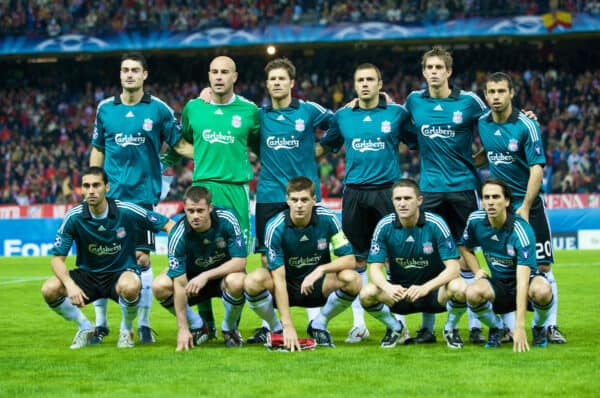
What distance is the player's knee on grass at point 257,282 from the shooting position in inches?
287

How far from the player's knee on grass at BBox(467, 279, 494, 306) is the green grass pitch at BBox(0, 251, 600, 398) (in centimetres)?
35

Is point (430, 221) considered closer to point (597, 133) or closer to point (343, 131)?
point (343, 131)

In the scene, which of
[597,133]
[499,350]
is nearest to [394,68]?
[597,133]

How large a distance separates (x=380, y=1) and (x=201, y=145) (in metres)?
20.8

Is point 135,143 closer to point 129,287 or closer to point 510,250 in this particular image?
point 129,287

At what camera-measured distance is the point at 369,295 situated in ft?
23.9

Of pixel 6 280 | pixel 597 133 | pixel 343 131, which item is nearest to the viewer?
pixel 343 131

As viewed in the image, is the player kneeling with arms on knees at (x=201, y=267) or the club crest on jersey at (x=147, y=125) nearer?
the player kneeling with arms on knees at (x=201, y=267)

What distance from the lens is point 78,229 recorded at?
7758 mm

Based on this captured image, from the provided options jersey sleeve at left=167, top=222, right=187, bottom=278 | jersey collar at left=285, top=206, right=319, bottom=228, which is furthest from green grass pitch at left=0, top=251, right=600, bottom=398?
jersey collar at left=285, top=206, right=319, bottom=228

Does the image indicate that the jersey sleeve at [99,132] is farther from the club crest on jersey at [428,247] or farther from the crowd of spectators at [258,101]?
the crowd of spectators at [258,101]

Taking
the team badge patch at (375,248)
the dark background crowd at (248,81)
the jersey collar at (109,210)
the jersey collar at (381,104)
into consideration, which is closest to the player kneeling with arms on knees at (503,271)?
the team badge patch at (375,248)

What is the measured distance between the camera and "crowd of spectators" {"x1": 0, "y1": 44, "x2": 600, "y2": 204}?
24266mm

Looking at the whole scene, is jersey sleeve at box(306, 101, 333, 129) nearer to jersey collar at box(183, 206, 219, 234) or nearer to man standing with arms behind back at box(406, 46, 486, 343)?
man standing with arms behind back at box(406, 46, 486, 343)
